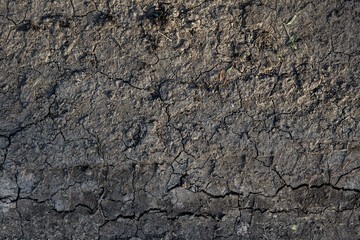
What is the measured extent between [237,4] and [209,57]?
0.53 meters

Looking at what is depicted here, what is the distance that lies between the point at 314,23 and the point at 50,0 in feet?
7.74

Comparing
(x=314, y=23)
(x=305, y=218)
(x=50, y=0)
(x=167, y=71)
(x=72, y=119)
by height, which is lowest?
(x=305, y=218)

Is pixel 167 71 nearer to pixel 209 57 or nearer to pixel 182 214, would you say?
Answer: pixel 209 57

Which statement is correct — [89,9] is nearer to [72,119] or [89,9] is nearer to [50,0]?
[50,0]

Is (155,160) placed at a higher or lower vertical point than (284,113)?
lower

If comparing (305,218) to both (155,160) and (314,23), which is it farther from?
(314,23)

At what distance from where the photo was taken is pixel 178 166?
3.02 meters

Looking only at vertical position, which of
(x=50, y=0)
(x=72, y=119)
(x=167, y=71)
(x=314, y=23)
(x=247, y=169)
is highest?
(x=50, y=0)

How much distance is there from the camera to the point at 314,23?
2.97 m

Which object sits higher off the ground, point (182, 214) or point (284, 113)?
point (284, 113)

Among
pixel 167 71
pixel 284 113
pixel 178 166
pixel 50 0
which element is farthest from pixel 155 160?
pixel 50 0

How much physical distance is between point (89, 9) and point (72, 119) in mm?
993

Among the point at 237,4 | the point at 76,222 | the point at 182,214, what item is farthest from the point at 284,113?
the point at 76,222

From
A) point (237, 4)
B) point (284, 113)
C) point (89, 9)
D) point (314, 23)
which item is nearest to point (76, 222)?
point (89, 9)
